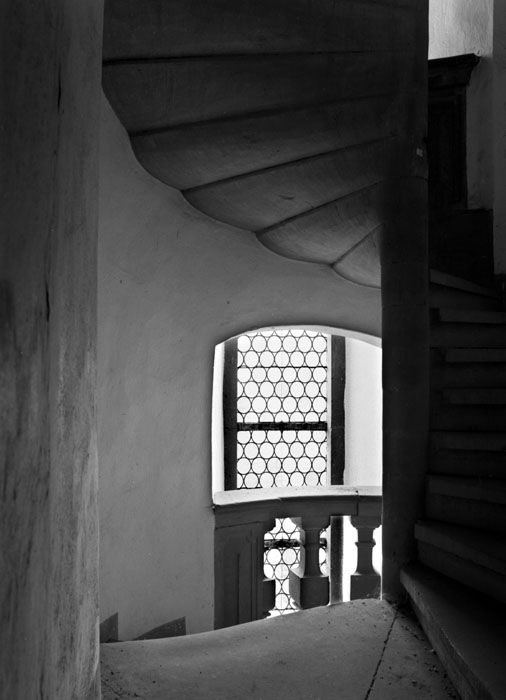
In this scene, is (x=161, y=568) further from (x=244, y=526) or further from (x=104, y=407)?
(x=104, y=407)

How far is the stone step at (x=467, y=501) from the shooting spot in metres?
2.53

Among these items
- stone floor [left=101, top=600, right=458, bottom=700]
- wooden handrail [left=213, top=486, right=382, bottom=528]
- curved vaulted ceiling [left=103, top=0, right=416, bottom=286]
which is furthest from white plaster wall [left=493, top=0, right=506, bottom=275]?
stone floor [left=101, top=600, right=458, bottom=700]

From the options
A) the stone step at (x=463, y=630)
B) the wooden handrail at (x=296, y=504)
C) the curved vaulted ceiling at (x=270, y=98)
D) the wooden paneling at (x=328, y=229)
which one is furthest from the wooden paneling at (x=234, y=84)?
the wooden handrail at (x=296, y=504)

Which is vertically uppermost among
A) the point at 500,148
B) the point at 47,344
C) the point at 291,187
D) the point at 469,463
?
the point at 500,148

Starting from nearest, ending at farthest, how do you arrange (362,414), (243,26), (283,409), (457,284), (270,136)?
(243,26) < (270,136) < (457,284) < (362,414) < (283,409)

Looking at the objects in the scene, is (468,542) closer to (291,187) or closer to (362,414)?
(291,187)

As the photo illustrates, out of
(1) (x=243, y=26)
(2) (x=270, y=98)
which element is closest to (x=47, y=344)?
(1) (x=243, y=26)

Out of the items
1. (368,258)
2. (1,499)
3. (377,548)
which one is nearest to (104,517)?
(368,258)

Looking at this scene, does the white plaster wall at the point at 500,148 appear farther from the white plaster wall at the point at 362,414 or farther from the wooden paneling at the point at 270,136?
the white plaster wall at the point at 362,414

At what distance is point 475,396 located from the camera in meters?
3.08

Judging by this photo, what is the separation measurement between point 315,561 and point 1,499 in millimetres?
3757

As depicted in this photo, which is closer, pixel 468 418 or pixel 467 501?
pixel 467 501

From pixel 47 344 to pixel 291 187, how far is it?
2.54m

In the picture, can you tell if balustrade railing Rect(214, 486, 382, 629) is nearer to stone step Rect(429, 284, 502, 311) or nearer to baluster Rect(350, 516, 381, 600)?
baluster Rect(350, 516, 381, 600)
